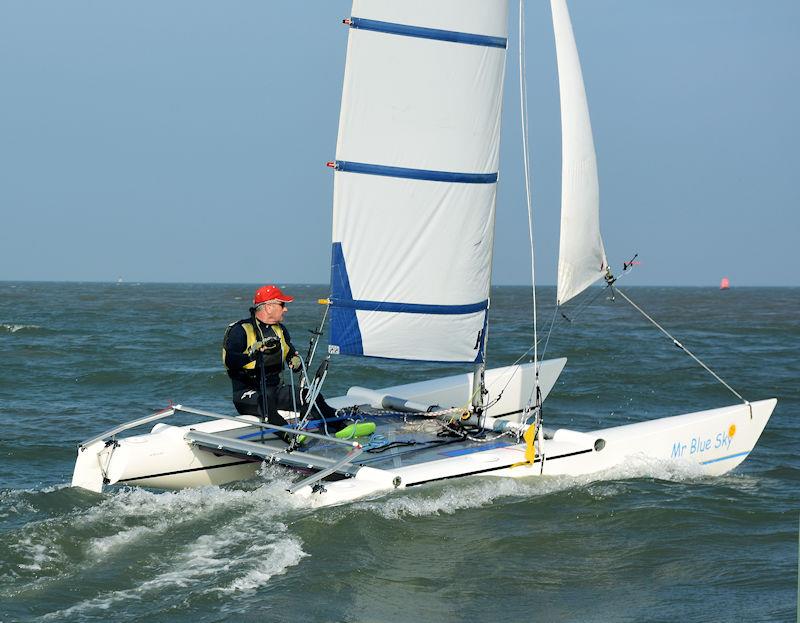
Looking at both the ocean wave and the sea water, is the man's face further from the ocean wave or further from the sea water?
the ocean wave

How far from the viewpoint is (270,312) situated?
23.6 ft

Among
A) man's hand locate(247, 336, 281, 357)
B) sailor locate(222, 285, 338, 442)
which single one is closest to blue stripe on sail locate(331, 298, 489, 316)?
sailor locate(222, 285, 338, 442)

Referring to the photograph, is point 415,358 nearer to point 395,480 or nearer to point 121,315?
point 395,480

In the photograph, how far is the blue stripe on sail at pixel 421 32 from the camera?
737 cm

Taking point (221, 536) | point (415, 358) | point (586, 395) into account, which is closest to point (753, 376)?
point (586, 395)

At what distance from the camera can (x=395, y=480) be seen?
606 cm

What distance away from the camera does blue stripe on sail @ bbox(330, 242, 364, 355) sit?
7.86m

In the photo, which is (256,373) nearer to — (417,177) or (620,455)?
(417,177)

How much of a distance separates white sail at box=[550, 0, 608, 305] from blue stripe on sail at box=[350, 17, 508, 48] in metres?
0.64

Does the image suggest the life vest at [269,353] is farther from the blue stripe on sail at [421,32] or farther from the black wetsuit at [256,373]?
the blue stripe on sail at [421,32]

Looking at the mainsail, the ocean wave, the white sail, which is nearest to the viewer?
the mainsail

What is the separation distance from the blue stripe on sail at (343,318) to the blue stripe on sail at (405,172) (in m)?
0.67

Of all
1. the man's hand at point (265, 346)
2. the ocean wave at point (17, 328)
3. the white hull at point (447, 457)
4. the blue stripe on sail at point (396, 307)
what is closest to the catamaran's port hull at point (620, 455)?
the white hull at point (447, 457)

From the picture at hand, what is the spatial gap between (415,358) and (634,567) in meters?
2.84
